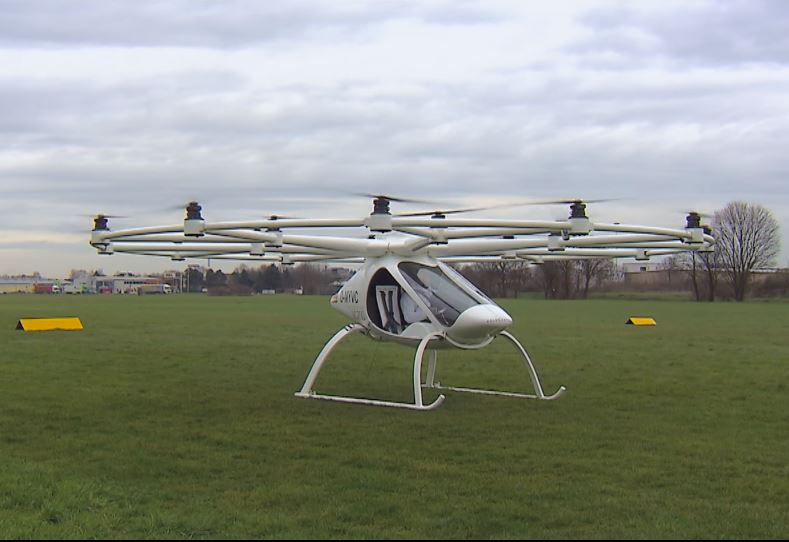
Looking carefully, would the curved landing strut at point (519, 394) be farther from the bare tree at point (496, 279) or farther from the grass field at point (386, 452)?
the bare tree at point (496, 279)

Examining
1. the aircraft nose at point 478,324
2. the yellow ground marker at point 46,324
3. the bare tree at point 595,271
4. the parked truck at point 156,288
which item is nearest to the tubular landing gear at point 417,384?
the aircraft nose at point 478,324

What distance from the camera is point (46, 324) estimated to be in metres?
35.1

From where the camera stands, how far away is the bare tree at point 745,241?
97125mm

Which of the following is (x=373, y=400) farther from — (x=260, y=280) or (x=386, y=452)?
(x=260, y=280)

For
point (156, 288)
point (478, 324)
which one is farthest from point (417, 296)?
point (156, 288)

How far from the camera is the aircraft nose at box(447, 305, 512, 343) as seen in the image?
1422 centimetres

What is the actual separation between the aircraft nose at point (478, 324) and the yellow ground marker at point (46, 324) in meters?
24.4

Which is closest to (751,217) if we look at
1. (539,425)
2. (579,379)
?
(579,379)

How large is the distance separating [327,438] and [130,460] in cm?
268

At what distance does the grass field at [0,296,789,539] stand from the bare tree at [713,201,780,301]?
7943 centimetres

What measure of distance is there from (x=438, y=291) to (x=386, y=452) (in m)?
4.26

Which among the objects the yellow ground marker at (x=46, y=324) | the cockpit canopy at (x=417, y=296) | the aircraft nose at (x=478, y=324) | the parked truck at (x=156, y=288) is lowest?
the yellow ground marker at (x=46, y=324)

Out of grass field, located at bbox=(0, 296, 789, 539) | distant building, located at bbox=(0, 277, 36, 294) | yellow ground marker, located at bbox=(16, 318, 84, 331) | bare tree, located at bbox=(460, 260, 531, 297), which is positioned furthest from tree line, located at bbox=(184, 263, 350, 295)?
grass field, located at bbox=(0, 296, 789, 539)

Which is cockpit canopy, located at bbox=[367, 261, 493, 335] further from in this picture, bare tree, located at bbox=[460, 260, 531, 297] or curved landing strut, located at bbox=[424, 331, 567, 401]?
bare tree, located at bbox=[460, 260, 531, 297]
